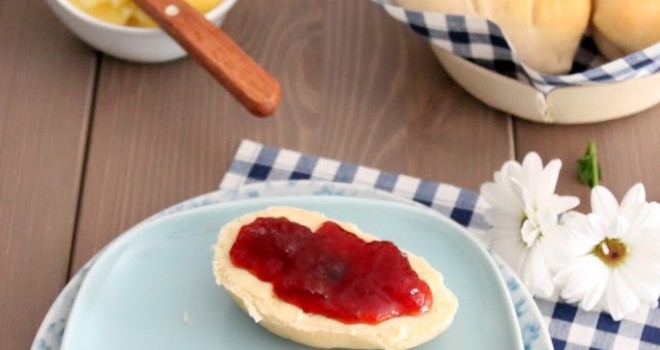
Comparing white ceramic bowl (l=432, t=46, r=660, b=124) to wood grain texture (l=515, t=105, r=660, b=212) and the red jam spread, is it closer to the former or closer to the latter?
wood grain texture (l=515, t=105, r=660, b=212)

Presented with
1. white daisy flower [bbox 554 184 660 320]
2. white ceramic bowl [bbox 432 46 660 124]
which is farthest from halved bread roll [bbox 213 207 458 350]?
white ceramic bowl [bbox 432 46 660 124]

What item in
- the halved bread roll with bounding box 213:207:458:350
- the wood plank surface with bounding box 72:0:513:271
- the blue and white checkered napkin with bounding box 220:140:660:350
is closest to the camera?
the halved bread roll with bounding box 213:207:458:350

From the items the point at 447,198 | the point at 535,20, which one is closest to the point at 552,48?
the point at 535,20

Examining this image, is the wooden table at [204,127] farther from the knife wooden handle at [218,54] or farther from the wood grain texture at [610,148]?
the knife wooden handle at [218,54]

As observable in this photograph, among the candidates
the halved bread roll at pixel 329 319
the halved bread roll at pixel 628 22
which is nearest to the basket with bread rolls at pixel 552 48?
the halved bread roll at pixel 628 22

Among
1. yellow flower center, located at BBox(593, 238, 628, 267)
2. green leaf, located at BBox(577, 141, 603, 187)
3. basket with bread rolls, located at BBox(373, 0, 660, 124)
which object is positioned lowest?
green leaf, located at BBox(577, 141, 603, 187)

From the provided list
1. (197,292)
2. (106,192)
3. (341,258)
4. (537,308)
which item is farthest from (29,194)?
(537,308)

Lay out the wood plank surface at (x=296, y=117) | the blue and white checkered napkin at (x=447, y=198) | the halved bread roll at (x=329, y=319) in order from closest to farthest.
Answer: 1. the halved bread roll at (x=329, y=319)
2. the blue and white checkered napkin at (x=447, y=198)
3. the wood plank surface at (x=296, y=117)
